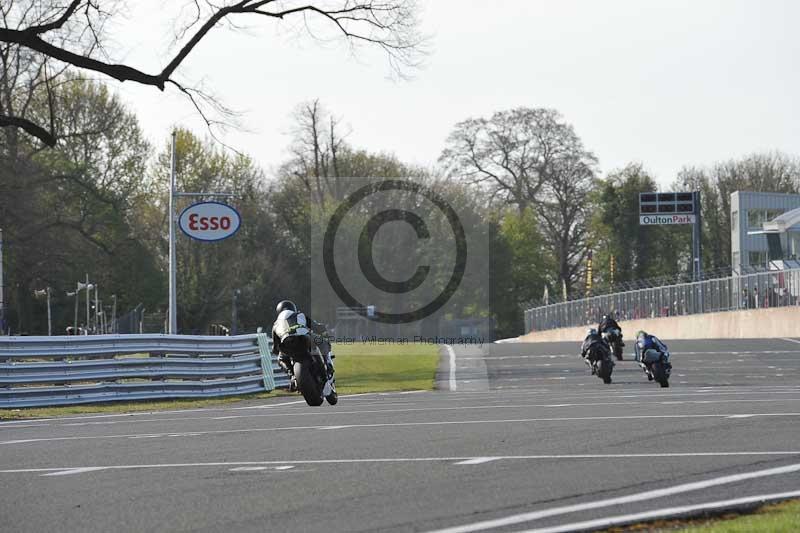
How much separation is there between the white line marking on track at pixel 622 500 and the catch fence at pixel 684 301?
4349cm

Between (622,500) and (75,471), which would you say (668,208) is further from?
(622,500)

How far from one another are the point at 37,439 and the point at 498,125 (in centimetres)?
7275

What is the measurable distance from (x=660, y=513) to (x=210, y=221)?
30941 mm

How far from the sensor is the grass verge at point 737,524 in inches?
289

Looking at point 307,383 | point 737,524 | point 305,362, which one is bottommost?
point 737,524

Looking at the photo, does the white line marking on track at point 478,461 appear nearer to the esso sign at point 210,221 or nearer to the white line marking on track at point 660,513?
the white line marking on track at point 660,513

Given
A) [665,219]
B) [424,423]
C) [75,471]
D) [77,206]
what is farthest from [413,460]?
[665,219]

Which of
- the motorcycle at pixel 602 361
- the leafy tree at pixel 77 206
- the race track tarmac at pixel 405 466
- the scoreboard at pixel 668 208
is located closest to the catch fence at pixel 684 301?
the scoreboard at pixel 668 208

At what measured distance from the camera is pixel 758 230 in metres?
79.8

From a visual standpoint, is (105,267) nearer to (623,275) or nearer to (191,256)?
(191,256)

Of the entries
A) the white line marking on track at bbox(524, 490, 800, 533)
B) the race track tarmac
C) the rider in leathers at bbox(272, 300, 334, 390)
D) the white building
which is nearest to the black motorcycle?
the rider in leathers at bbox(272, 300, 334, 390)

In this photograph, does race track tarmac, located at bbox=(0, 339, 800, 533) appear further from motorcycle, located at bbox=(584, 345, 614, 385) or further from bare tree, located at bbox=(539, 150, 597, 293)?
bare tree, located at bbox=(539, 150, 597, 293)

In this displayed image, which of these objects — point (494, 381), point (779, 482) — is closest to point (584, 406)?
point (779, 482)

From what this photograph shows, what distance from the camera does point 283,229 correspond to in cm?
7925
